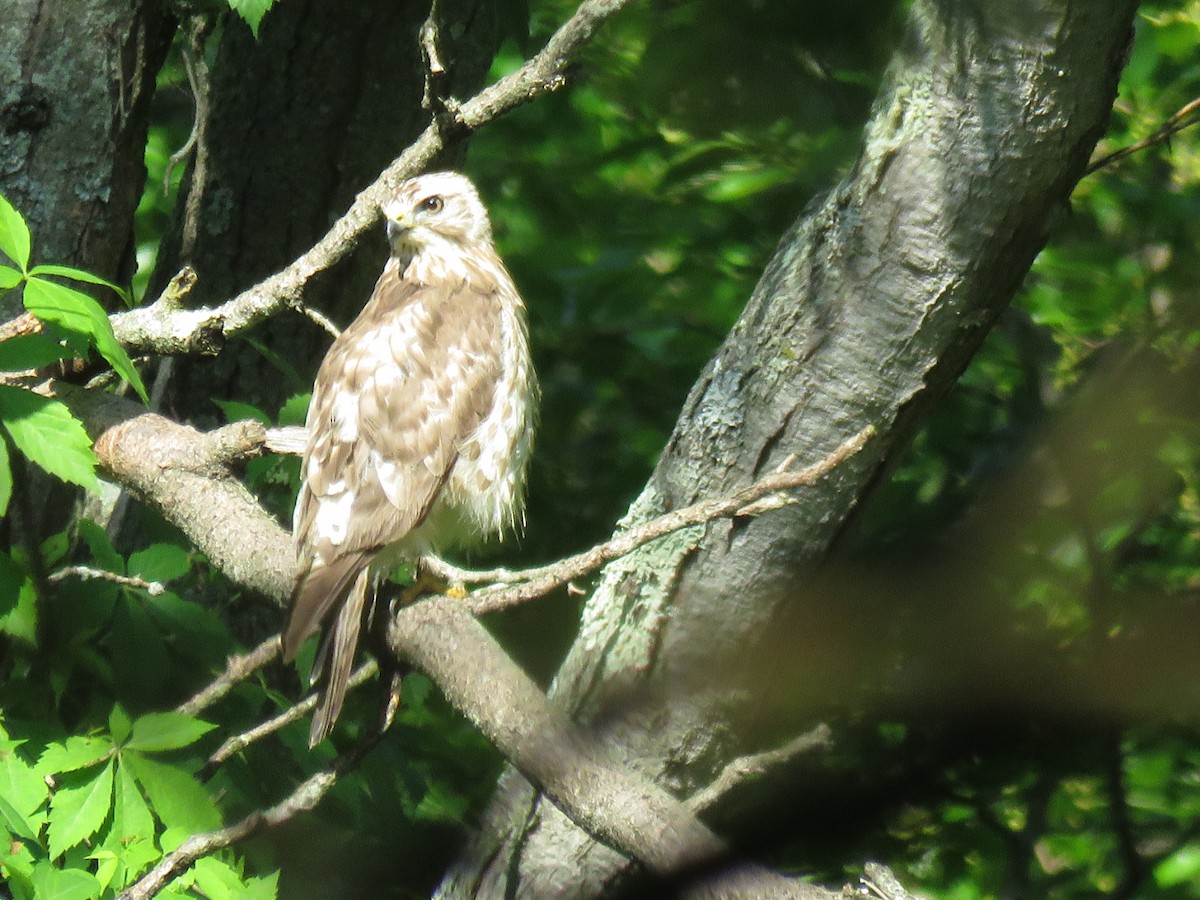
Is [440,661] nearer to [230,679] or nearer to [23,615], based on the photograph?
[230,679]

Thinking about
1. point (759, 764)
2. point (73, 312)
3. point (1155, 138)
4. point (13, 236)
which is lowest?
point (759, 764)

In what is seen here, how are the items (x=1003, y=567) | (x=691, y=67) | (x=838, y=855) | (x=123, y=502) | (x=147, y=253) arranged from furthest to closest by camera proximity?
(x=147, y=253), (x=123, y=502), (x=691, y=67), (x=838, y=855), (x=1003, y=567)

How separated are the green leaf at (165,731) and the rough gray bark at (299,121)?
1.91 meters

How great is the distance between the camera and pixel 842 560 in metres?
3.25

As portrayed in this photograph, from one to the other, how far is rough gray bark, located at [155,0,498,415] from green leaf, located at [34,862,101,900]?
7.45 ft

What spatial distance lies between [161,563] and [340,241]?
84cm

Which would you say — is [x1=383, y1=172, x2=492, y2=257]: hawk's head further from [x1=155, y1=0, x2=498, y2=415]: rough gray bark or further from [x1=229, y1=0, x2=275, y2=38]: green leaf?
[x1=229, y1=0, x2=275, y2=38]: green leaf

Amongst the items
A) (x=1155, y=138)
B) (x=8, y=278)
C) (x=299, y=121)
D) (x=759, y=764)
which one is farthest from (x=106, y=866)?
(x=1155, y=138)

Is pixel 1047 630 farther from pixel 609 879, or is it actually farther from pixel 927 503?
pixel 609 879

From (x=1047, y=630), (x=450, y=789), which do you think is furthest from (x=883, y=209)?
(x=450, y=789)

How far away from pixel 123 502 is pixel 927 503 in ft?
8.45

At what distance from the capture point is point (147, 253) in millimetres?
5184

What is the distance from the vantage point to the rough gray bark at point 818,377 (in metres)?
2.62

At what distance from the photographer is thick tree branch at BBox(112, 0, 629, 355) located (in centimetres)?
255
